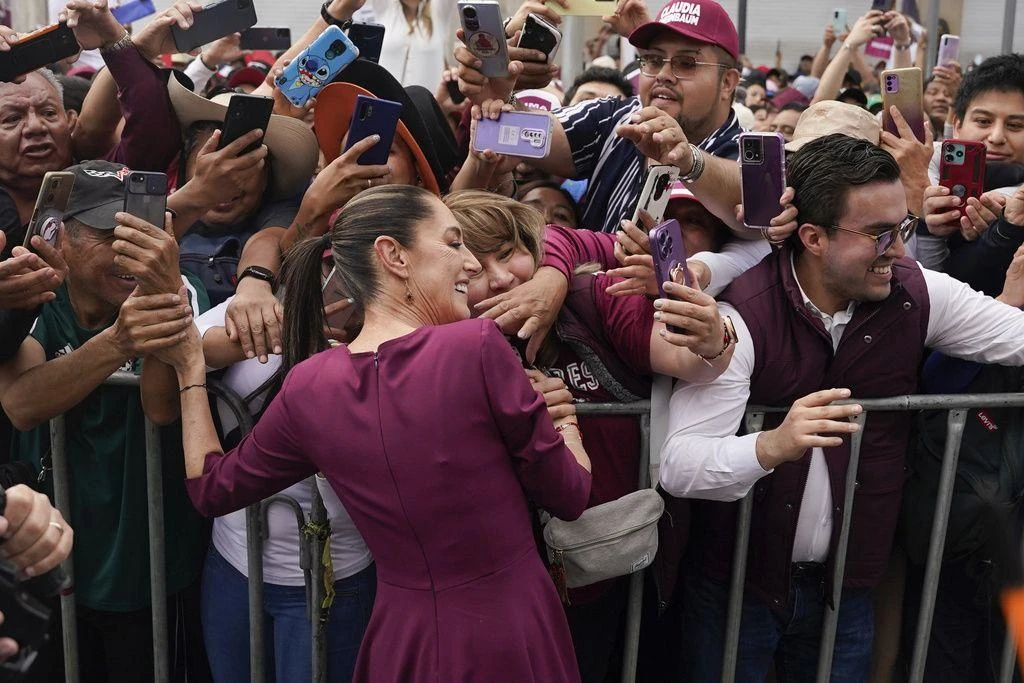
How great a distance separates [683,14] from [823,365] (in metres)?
1.41

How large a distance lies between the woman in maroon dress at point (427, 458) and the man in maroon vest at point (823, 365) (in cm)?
68

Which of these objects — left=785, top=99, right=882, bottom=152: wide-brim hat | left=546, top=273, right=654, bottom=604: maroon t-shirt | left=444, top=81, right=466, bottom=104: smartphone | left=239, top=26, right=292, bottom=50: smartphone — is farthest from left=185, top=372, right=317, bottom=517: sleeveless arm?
left=239, top=26, right=292, bottom=50: smartphone

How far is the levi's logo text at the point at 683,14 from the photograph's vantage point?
3678mm

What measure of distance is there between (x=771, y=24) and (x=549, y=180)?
66.4ft

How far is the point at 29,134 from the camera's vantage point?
11.7ft

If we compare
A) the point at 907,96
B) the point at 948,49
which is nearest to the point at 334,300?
the point at 907,96

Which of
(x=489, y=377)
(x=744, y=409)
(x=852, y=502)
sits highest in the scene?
(x=489, y=377)

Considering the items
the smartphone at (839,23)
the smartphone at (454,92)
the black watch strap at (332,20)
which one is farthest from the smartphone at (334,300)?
the smartphone at (839,23)

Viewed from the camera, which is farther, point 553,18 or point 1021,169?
point 1021,169

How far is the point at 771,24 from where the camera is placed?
74.0 feet

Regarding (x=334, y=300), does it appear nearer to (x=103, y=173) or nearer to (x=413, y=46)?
(x=103, y=173)

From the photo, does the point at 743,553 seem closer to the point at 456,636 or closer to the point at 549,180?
the point at 456,636

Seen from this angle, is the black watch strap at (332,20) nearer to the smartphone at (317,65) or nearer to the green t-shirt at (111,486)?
the smartphone at (317,65)

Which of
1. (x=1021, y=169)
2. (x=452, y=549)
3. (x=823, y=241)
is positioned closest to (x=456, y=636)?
(x=452, y=549)
